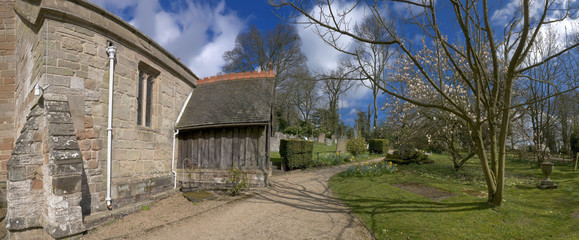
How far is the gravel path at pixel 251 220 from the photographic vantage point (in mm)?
4773

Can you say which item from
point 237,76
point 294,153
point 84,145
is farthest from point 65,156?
point 294,153

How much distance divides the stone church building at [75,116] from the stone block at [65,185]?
0.01m

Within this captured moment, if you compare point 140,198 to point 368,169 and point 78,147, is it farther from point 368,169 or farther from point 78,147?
point 368,169

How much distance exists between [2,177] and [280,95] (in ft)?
70.0

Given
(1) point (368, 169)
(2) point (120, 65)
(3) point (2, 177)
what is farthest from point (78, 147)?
(1) point (368, 169)

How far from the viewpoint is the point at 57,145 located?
452 cm

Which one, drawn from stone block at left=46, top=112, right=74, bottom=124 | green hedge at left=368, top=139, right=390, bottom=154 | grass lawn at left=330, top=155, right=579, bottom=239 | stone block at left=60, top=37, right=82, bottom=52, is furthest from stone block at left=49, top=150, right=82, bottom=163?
green hedge at left=368, top=139, right=390, bottom=154

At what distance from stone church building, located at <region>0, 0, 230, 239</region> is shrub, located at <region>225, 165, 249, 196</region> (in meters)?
1.91

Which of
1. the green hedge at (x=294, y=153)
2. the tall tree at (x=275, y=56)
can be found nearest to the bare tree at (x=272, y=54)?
the tall tree at (x=275, y=56)

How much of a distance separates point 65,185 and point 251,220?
3471 mm

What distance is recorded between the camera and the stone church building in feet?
15.1

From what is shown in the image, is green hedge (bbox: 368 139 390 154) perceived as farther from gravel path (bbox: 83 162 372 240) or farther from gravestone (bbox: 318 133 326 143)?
gravel path (bbox: 83 162 372 240)

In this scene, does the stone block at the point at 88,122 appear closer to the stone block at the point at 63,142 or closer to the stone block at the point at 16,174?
the stone block at the point at 63,142

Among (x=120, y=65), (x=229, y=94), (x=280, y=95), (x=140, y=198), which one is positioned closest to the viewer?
(x=120, y=65)
